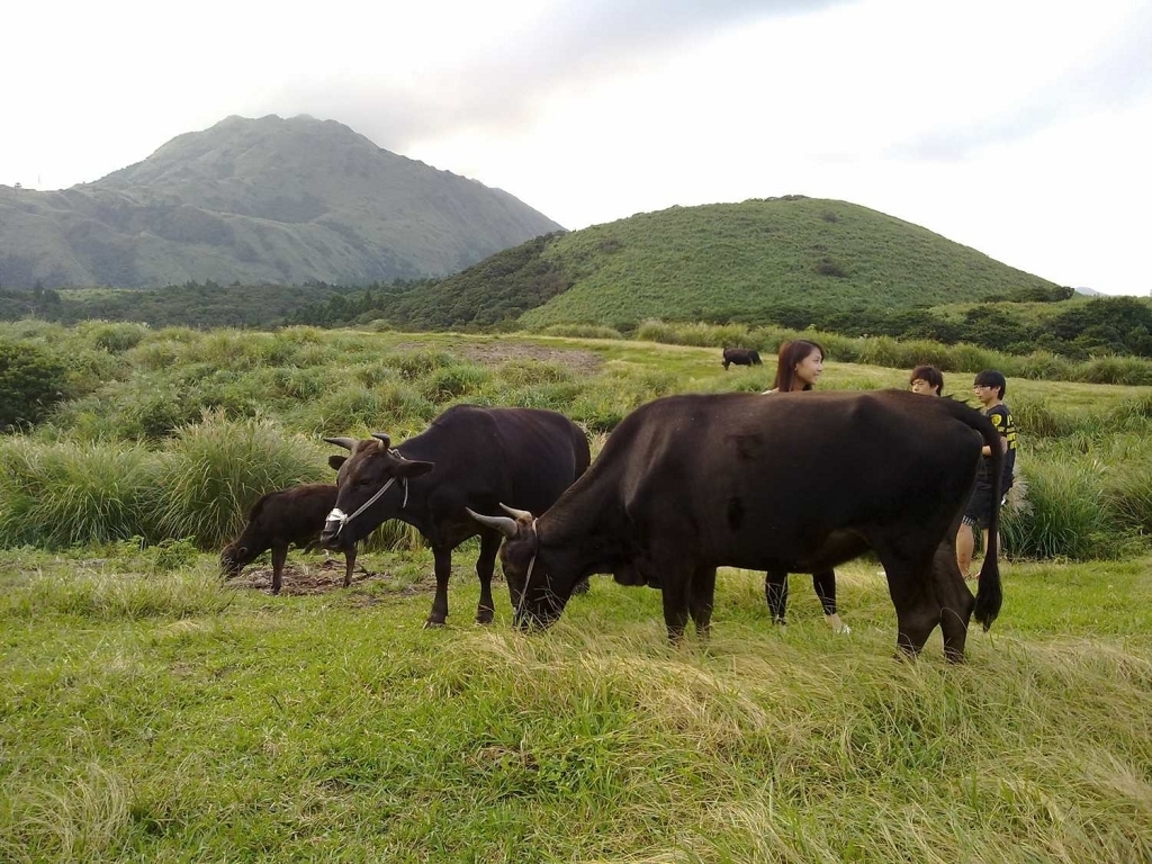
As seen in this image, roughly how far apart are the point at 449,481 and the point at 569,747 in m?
3.07

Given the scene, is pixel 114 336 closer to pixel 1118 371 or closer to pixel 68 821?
pixel 68 821

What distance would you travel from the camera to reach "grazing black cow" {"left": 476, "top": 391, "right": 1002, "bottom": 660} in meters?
4.75

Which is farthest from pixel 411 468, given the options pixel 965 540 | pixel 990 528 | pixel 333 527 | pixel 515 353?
pixel 515 353

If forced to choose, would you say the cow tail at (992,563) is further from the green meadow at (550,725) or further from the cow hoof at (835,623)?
the cow hoof at (835,623)

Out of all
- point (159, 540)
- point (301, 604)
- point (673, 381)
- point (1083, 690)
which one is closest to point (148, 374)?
point (159, 540)

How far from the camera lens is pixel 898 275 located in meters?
55.2

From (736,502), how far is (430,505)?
2724 mm

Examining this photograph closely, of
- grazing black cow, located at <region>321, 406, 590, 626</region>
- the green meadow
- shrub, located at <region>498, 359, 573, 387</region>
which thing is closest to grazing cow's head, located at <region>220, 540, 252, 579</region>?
the green meadow

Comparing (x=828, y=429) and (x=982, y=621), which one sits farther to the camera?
(x=982, y=621)

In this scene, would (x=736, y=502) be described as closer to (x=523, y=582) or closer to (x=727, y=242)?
(x=523, y=582)

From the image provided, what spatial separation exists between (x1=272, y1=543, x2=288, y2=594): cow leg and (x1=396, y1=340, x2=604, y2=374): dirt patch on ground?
45.4 feet

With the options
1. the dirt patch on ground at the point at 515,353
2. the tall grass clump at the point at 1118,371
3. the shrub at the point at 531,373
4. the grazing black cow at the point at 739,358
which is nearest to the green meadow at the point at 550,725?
the shrub at the point at 531,373

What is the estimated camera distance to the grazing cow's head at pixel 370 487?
6504 mm

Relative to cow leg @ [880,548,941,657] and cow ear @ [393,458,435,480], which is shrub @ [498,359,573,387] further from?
cow leg @ [880,548,941,657]
